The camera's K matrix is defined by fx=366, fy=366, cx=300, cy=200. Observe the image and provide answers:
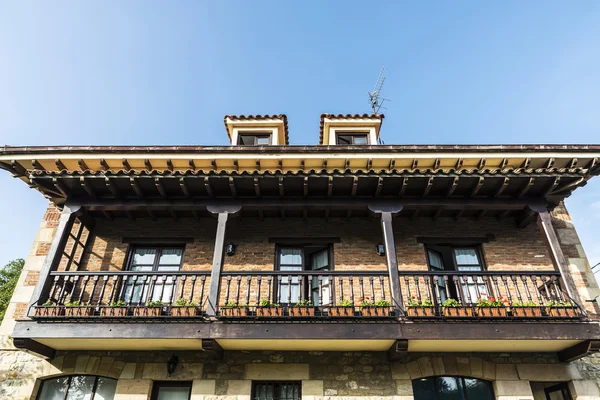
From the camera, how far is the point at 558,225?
784 centimetres

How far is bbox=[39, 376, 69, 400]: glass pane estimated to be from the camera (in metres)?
6.30

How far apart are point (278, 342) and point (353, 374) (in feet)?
4.65

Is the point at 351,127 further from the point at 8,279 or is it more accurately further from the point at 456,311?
the point at 8,279

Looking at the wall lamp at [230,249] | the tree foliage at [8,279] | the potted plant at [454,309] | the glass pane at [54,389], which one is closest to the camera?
A: the potted plant at [454,309]

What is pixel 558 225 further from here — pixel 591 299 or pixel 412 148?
pixel 412 148

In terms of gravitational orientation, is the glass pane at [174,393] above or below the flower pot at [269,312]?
below

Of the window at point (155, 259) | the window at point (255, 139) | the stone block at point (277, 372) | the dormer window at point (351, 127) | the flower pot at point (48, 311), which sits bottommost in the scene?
the stone block at point (277, 372)

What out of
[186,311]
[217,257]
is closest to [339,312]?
[217,257]

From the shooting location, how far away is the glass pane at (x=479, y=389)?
20.1 feet

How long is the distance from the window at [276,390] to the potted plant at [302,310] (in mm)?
1305

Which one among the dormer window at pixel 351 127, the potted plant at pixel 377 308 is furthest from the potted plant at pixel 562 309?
the dormer window at pixel 351 127

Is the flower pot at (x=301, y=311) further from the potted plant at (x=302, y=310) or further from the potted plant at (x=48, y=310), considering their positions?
the potted plant at (x=48, y=310)

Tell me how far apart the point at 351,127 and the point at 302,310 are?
6.07 metres

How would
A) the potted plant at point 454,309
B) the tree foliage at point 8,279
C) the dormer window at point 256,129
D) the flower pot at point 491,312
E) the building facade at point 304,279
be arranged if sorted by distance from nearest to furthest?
the building facade at point 304,279
the flower pot at point 491,312
the potted plant at point 454,309
the dormer window at point 256,129
the tree foliage at point 8,279
